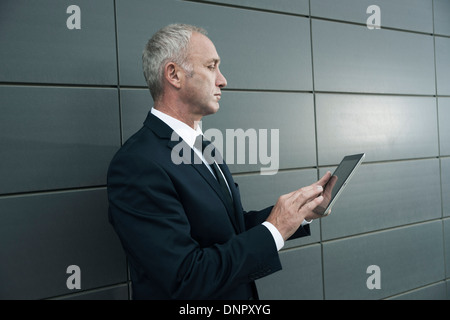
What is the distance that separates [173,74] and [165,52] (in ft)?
0.29

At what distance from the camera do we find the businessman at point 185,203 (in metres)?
1.14

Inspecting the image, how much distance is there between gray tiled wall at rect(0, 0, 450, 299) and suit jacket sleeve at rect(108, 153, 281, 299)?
2.03 ft

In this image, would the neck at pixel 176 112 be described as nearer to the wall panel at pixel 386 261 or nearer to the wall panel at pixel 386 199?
the wall panel at pixel 386 199

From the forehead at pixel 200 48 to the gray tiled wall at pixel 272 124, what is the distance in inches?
21.4

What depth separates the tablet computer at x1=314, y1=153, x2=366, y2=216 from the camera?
1.34m

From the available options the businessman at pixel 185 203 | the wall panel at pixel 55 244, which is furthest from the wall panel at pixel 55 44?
the wall panel at pixel 55 244

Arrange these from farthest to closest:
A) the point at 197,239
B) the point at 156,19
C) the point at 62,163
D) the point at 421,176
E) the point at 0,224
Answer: the point at 421,176 → the point at 156,19 → the point at 62,163 → the point at 0,224 → the point at 197,239

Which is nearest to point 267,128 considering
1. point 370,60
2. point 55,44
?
point 370,60

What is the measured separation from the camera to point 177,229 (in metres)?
1.13

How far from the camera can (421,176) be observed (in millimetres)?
2830

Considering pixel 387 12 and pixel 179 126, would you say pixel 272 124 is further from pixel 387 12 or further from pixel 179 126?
pixel 387 12
